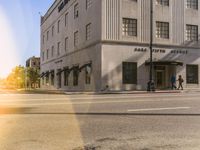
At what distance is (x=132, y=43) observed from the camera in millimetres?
35812

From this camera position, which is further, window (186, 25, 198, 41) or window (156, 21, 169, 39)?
window (186, 25, 198, 41)

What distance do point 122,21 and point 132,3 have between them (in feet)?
6.85

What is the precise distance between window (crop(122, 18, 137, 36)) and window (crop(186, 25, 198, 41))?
Answer: 6247 millimetres

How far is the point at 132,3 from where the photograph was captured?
35.9 m

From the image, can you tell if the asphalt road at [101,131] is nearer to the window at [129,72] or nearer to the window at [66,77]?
the window at [129,72]

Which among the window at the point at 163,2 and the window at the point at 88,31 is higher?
the window at the point at 163,2

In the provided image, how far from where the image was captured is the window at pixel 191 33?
127 feet

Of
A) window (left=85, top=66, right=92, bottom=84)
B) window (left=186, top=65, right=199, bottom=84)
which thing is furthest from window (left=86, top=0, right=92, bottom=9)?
window (left=186, top=65, right=199, bottom=84)

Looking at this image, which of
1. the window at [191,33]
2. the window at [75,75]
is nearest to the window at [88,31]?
the window at [75,75]

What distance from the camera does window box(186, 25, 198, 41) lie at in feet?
127

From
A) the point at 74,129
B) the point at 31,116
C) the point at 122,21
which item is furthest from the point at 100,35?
the point at 74,129

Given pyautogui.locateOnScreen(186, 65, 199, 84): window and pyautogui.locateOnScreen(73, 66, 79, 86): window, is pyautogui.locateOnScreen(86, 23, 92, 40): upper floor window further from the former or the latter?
pyautogui.locateOnScreen(186, 65, 199, 84): window

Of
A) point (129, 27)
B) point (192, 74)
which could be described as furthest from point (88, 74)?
point (192, 74)

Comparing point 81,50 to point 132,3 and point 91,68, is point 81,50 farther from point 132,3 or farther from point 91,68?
point 132,3
